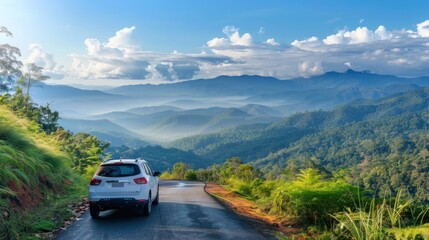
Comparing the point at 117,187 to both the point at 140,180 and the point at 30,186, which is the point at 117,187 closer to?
the point at 140,180

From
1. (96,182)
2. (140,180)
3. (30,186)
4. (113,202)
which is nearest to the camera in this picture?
(113,202)

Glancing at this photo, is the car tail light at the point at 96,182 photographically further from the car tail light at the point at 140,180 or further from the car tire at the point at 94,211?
the car tail light at the point at 140,180

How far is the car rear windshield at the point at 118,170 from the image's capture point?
41.4ft

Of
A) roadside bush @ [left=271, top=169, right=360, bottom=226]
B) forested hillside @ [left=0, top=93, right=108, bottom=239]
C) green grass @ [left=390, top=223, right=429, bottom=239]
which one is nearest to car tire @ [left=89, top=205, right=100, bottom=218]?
forested hillside @ [left=0, top=93, right=108, bottom=239]

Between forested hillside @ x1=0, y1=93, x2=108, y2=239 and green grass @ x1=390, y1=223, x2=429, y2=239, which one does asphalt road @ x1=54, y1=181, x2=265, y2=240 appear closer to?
forested hillside @ x1=0, y1=93, x2=108, y2=239

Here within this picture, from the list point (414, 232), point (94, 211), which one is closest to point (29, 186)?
point (94, 211)

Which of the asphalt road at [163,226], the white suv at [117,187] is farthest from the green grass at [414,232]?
the white suv at [117,187]

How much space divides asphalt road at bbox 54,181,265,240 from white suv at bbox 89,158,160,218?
0.46 m

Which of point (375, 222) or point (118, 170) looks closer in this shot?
point (375, 222)

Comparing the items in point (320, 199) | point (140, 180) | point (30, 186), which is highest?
point (140, 180)

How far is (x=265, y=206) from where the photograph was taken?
16.0 m

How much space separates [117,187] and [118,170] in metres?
0.59

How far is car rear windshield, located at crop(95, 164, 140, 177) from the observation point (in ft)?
41.4

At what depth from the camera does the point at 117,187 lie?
12.4 metres
